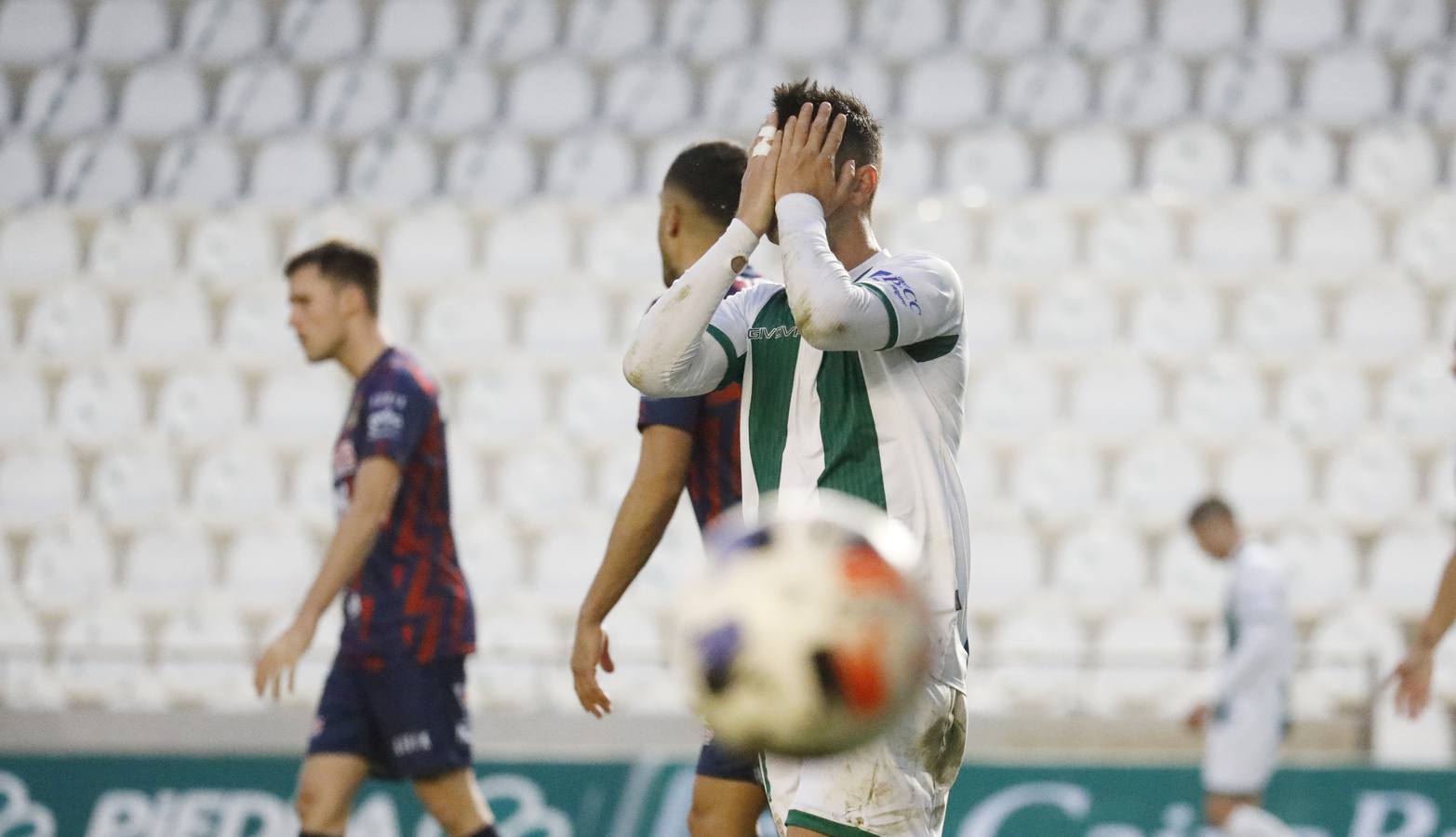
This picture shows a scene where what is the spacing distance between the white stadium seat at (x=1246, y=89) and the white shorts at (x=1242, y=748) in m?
5.18

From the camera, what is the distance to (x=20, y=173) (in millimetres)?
11898

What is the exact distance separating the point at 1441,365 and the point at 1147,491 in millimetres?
1939

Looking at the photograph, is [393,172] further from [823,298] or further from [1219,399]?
[823,298]

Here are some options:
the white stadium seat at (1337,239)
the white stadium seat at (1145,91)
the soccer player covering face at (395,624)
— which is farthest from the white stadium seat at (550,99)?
the soccer player covering face at (395,624)

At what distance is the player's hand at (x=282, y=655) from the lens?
4.36 meters

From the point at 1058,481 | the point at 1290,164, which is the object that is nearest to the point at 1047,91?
the point at 1290,164

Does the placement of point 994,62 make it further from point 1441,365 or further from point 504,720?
point 504,720

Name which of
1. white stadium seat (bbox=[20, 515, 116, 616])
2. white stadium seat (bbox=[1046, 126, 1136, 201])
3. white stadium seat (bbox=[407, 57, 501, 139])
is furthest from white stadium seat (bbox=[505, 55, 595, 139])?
white stadium seat (bbox=[20, 515, 116, 616])

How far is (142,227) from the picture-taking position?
11.4 metres

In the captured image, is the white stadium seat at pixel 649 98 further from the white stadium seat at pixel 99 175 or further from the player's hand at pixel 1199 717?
the player's hand at pixel 1199 717

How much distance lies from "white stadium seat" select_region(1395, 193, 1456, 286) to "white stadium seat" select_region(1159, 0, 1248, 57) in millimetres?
1835

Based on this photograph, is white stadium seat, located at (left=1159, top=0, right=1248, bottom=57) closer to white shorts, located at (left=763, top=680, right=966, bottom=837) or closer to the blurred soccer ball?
white shorts, located at (left=763, top=680, right=966, bottom=837)

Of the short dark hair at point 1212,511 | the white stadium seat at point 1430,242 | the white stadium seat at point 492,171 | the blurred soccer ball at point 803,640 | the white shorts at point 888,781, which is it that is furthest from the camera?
the white stadium seat at point 492,171

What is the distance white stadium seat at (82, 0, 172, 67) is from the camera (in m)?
12.6
